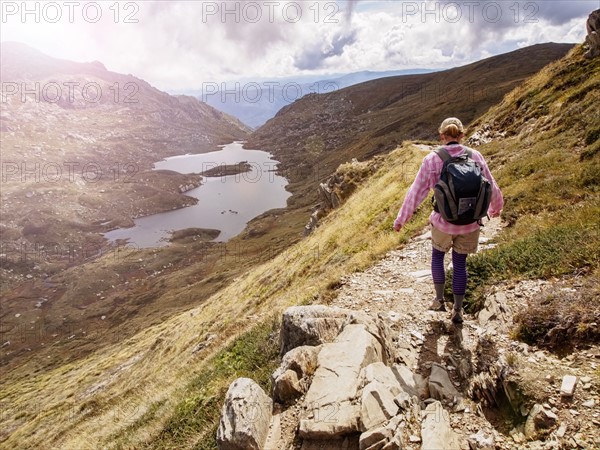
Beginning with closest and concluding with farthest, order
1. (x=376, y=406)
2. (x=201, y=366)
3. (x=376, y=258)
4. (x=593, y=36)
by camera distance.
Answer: (x=376, y=406) < (x=376, y=258) < (x=201, y=366) < (x=593, y=36)

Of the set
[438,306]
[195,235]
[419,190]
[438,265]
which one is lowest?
[195,235]

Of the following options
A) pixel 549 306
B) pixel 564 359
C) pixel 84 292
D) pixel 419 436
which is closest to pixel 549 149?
pixel 549 306

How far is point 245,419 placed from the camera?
5902mm

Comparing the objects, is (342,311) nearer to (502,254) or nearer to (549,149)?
(502,254)

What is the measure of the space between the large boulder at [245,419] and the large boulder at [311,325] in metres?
1.69

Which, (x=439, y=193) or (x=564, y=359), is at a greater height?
(x=439, y=193)

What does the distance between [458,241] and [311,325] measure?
11.8ft

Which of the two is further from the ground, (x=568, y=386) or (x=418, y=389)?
(x=568, y=386)

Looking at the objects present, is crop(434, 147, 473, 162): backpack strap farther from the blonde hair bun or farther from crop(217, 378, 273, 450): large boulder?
crop(217, 378, 273, 450): large boulder

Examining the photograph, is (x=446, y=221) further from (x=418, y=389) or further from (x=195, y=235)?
(x=195, y=235)

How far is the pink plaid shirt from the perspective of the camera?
256 inches

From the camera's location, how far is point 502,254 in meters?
9.30

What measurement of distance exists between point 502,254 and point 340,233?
16.6 m

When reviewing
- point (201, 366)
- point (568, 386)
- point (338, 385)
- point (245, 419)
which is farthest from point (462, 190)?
point (201, 366)
